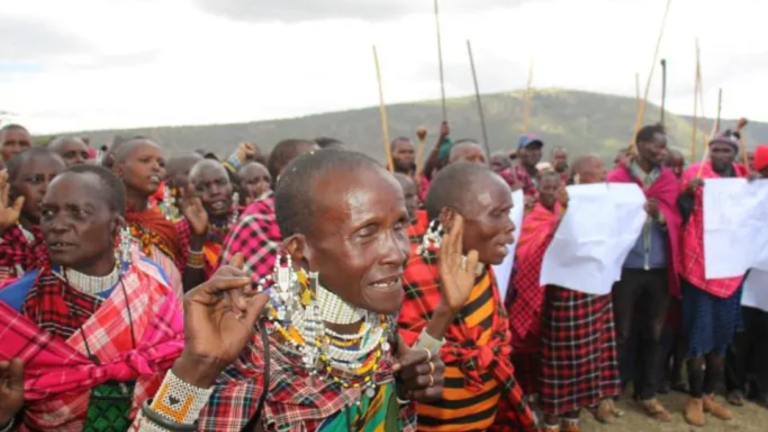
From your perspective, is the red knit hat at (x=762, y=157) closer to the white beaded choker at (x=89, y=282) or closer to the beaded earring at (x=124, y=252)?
the beaded earring at (x=124, y=252)

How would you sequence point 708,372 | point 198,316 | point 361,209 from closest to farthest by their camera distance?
point 198,316 < point 361,209 < point 708,372

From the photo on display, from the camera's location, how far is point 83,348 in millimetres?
2352

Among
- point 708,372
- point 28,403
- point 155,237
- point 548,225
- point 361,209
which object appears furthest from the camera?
point 708,372

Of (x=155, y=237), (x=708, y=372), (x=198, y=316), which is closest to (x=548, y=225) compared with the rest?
(x=708, y=372)

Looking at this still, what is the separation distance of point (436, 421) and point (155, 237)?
1.95m

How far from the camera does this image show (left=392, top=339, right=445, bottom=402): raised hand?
2.08 meters

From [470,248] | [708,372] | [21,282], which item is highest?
[21,282]

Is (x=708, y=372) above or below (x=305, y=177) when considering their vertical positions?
below

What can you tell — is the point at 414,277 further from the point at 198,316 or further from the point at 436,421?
the point at 198,316

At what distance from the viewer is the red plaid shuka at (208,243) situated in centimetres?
411

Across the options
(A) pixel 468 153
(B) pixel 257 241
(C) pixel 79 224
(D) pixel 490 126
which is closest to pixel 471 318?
(B) pixel 257 241

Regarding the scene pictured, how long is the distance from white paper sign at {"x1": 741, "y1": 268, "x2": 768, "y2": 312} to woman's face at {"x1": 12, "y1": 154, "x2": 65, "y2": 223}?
211 inches

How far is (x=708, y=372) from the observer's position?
5613mm

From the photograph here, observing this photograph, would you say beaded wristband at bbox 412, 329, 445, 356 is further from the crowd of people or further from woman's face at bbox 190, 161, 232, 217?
woman's face at bbox 190, 161, 232, 217
